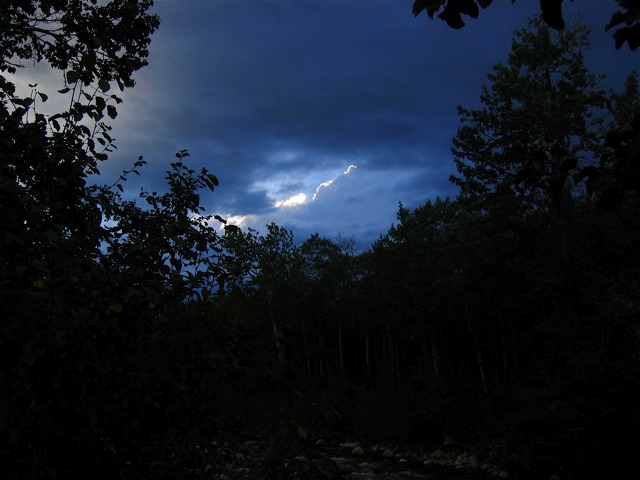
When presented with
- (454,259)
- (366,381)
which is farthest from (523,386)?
(366,381)

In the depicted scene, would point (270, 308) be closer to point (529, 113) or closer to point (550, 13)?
point (529, 113)

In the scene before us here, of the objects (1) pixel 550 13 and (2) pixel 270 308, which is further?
(2) pixel 270 308

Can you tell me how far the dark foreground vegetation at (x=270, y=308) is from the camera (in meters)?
2.39

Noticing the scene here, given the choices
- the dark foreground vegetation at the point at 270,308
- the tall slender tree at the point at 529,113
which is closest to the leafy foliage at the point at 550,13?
the dark foreground vegetation at the point at 270,308

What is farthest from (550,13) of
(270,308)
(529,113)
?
(270,308)

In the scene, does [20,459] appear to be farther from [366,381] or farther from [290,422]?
[366,381]

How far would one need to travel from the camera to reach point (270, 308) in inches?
1481

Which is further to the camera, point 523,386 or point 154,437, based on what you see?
point 523,386

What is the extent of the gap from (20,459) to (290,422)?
6.22 feet

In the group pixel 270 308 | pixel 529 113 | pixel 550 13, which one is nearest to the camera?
pixel 550 13

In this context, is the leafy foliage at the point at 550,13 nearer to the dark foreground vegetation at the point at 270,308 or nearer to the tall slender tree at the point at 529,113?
the dark foreground vegetation at the point at 270,308

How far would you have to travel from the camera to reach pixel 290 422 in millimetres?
3727

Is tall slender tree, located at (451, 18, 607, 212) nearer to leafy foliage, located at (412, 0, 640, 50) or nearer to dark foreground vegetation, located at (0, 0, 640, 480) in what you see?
dark foreground vegetation, located at (0, 0, 640, 480)

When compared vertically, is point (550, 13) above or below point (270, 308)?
below
